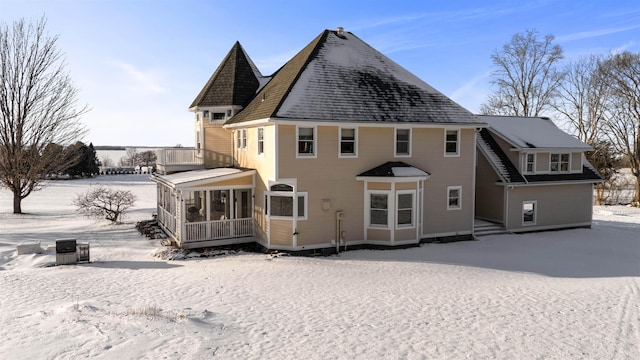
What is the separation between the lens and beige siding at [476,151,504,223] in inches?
889

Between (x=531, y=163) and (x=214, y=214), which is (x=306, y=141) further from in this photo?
(x=531, y=163)

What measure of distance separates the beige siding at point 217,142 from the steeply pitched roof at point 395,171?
9.08 m

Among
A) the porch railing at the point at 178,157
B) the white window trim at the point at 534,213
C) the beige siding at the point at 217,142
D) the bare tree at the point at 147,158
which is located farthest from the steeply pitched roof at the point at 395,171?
the bare tree at the point at 147,158

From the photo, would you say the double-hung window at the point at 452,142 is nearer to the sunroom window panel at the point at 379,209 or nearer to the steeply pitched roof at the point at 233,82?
the sunroom window panel at the point at 379,209

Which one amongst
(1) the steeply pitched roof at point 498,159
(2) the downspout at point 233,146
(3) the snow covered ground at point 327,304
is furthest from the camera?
(2) the downspout at point 233,146

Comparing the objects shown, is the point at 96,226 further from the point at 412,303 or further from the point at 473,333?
the point at 473,333

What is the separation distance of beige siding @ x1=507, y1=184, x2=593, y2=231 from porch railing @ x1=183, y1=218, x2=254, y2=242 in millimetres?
13836

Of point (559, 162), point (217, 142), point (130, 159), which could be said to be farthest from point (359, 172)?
point (130, 159)

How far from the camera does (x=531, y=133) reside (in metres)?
24.5

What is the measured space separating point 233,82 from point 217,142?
11.6 ft

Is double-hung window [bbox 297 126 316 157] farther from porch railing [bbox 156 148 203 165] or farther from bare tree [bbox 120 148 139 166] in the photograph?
bare tree [bbox 120 148 139 166]

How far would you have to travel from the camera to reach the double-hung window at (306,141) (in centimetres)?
1684

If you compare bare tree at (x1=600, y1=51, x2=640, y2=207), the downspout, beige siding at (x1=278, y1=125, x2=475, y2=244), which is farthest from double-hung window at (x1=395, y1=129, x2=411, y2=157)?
bare tree at (x1=600, y1=51, x2=640, y2=207)

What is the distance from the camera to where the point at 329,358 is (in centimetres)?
791
